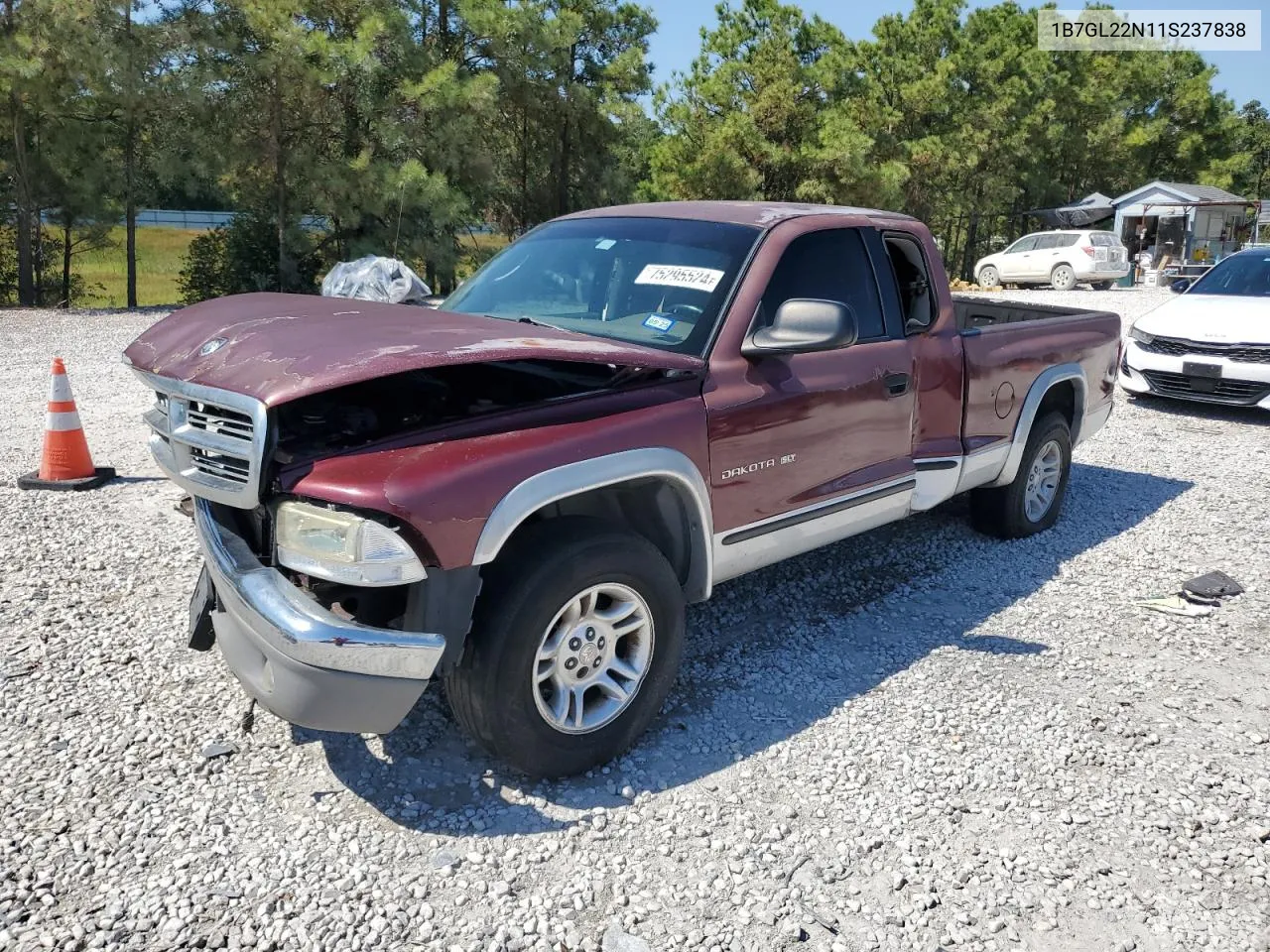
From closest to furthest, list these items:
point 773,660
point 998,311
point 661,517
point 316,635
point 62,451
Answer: point 316,635 < point 661,517 < point 773,660 < point 62,451 < point 998,311

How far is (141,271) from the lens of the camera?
28.4 metres

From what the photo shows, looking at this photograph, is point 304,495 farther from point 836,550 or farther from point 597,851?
point 836,550

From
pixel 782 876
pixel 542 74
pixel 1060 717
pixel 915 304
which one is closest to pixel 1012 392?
pixel 915 304

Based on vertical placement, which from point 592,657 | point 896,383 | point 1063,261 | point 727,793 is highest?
point 1063,261

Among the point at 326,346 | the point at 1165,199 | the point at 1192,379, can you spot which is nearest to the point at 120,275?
the point at 1192,379

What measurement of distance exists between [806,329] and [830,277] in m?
0.80

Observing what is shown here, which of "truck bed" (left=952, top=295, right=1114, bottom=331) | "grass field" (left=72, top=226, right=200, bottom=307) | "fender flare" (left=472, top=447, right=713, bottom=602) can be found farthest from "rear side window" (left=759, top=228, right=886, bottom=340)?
"grass field" (left=72, top=226, right=200, bottom=307)

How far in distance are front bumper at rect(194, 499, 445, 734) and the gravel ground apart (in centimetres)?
47

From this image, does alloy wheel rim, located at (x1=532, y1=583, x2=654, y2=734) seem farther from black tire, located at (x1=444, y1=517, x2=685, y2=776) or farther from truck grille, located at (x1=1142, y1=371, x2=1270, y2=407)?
truck grille, located at (x1=1142, y1=371, x2=1270, y2=407)

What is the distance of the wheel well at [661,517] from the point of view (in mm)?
3379

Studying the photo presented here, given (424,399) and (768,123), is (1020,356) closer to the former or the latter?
(424,399)

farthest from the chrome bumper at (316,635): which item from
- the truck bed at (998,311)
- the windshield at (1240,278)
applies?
the windshield at (1240,278)

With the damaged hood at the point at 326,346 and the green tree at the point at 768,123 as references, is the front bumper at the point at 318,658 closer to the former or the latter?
the damaged hood at the point at 326,346

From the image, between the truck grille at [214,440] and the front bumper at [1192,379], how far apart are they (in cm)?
918
